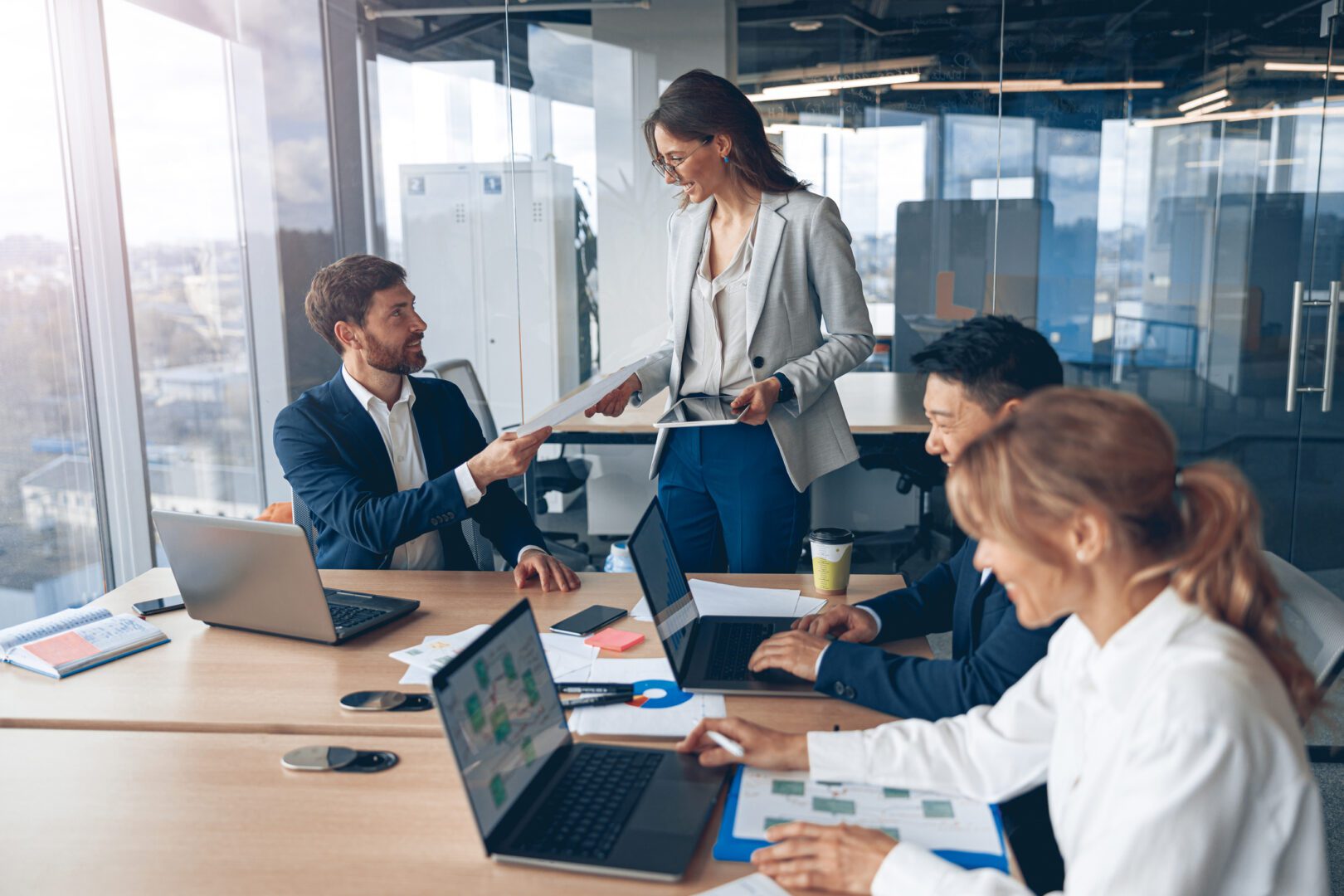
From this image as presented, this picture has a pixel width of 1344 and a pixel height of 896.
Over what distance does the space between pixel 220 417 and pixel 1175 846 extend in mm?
4650

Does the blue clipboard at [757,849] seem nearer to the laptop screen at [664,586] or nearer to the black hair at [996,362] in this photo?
the laptop screen at [664,586]

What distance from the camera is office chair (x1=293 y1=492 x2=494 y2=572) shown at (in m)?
2.44

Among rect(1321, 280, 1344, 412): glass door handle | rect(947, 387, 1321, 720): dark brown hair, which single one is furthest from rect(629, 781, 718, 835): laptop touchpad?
rect(1321, 280, 1344, 412): glass door handle

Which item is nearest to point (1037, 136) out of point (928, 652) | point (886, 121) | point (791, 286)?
point (886, 121)

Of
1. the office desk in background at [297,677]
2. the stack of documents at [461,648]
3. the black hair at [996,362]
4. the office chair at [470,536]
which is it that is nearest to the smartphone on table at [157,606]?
the office desk in background at [297,677]

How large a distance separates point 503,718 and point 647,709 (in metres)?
0.36

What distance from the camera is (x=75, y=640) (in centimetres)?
186

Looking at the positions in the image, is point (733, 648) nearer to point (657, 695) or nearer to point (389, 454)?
point (657, 695)

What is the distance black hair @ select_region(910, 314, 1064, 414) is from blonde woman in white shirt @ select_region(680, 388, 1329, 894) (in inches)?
21.9

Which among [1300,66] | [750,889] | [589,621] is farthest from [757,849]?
[1300,66]

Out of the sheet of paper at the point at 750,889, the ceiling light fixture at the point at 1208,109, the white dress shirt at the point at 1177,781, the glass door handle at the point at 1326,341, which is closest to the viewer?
the white dress shirt at the point at 1177,781

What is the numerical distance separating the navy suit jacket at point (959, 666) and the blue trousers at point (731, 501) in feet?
2.29

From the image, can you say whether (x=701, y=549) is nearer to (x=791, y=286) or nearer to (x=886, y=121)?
(x=791, y=286)

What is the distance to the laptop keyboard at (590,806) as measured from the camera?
117cm
